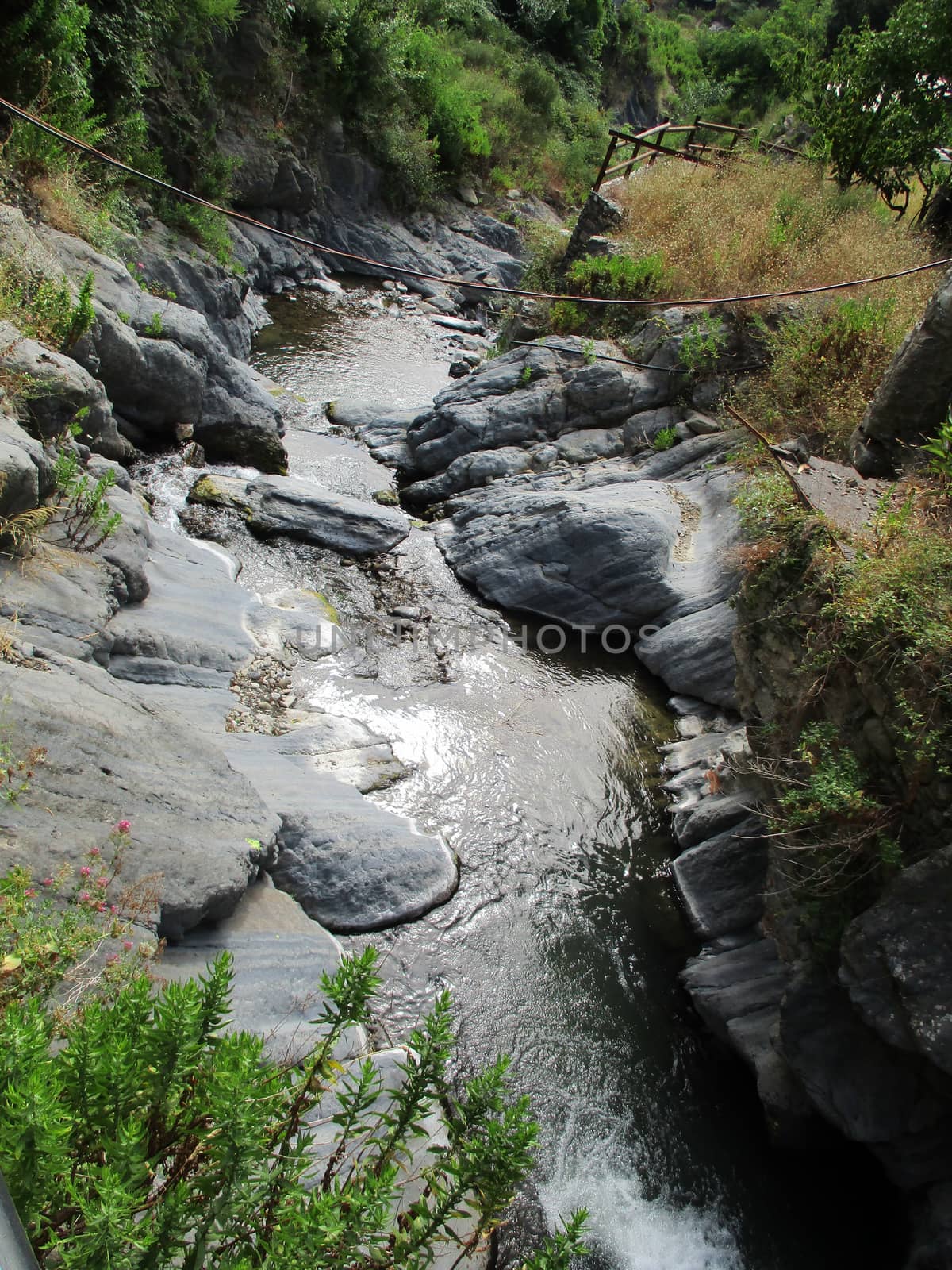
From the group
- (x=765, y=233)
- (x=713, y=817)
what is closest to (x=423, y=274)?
(x=765, y=233)

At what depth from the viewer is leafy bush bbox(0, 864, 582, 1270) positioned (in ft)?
6.21

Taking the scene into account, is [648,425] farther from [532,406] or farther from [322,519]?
[322,519]

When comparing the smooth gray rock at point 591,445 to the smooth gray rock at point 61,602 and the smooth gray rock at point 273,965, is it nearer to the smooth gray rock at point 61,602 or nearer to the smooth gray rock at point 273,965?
the smooth gray rock at point 61,602

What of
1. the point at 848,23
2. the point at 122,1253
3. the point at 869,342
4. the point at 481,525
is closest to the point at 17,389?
the point at 481,525

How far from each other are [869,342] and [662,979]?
8060mm

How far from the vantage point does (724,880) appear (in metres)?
6.10

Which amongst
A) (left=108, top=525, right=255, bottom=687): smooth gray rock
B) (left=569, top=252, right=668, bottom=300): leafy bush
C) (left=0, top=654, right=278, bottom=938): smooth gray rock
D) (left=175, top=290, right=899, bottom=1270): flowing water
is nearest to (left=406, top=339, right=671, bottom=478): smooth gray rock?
(left=569, top=252, right=668, bottom=300): leafy bush

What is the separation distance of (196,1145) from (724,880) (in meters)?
4.67

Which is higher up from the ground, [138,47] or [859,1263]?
[138,47]

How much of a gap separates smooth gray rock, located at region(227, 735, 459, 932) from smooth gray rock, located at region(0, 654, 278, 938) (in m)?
0.44

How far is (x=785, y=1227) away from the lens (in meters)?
4.47

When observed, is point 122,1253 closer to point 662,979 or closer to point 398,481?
point 662,979

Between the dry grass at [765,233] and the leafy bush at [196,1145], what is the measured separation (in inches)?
432

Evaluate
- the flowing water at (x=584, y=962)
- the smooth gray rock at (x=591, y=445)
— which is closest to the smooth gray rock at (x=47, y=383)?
the flowing water at (x=584, y=962)
